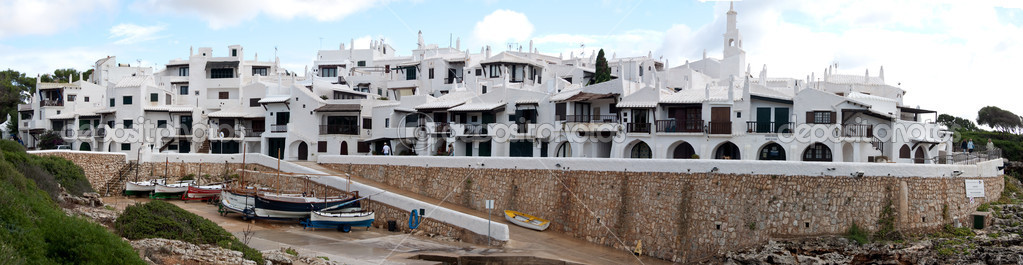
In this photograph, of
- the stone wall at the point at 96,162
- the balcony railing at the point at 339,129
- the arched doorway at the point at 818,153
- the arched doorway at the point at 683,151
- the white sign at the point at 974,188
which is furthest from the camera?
the balcony railing at the point at 339,129

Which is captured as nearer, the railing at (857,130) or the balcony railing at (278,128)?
the railing at (857,130)

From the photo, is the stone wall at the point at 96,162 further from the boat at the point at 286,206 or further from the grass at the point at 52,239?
the grass at the point at 52,239

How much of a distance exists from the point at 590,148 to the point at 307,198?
15.5m

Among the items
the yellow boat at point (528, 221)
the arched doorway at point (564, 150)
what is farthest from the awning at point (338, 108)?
the yellow boat at point (528, 221)

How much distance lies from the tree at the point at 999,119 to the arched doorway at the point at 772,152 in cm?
3822

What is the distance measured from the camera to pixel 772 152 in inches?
1501

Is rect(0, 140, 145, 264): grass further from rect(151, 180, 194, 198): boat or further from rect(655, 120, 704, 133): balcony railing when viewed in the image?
rect(655, 120, 704, 133): balcony railing

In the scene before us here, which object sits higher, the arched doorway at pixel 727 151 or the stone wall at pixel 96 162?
the arched doorway at pixel 727 151

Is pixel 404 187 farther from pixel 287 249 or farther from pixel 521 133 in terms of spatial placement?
pixel 287 249

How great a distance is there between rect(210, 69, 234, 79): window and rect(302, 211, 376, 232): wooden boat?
32.7 metres

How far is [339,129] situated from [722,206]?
3022 cm

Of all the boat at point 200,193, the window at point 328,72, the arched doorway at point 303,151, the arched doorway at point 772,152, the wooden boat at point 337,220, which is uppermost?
the window at point 328,72

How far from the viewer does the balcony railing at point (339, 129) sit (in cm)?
5184

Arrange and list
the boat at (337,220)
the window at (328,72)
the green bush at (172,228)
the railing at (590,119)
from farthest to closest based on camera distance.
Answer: the window at (328,72) < the railing at (590,119) < the boat at (337,220) < the green bush at (172,228)
